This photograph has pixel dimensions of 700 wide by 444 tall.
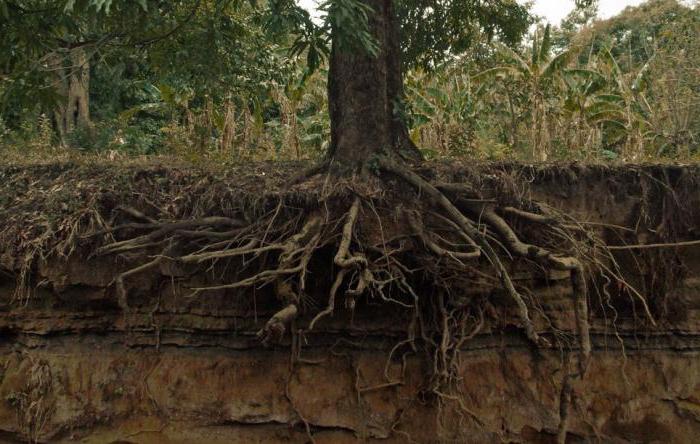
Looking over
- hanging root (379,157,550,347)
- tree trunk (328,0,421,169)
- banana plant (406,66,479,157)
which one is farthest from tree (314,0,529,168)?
banana plant (406,66,479,157)

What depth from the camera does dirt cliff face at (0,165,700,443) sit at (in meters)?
6.14

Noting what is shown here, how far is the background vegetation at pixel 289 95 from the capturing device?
590cm

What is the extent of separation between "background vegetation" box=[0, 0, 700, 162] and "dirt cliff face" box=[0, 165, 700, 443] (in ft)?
3.35

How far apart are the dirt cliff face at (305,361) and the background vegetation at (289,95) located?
1.02 m

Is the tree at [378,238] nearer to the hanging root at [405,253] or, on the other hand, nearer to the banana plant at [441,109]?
the hanging root at [405,253]

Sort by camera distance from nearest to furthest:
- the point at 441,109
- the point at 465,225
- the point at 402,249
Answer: the point at 465,225 → the point at 402,249 → the point at 441,109

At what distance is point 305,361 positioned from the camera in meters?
6.19

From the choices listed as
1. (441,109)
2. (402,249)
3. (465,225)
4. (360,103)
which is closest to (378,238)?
(402,249)

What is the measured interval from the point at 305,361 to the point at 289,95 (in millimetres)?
5690

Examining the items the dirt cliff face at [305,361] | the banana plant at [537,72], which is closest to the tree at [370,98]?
the dirt cliff face at [305,361]

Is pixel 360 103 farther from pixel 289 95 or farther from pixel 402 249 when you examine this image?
pixel 289 95

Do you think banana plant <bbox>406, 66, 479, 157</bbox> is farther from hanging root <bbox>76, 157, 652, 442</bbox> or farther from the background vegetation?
hanging root <bbox>76, 157, 652, 442</bbox>

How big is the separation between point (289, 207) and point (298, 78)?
5567 mm

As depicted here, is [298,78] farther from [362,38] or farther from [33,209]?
[362,38]
